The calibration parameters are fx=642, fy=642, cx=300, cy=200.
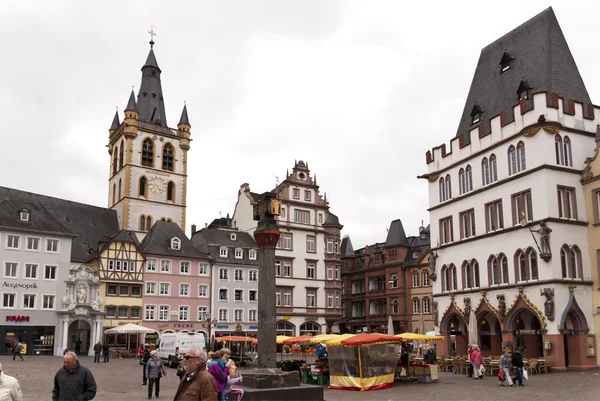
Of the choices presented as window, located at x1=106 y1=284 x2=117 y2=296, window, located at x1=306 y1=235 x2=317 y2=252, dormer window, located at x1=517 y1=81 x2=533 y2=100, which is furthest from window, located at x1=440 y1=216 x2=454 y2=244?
window, located at x1=106 y1=284 x2=117 y2=296

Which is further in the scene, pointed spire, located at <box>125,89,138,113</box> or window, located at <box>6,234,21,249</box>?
pointed spire, located at <box>125,89,138,113</box>

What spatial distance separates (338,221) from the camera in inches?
2788

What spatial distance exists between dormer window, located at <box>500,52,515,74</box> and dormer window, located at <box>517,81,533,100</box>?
10.5 ft

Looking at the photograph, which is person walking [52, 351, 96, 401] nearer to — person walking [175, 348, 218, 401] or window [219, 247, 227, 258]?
person walking [175, 348, 218, 401]

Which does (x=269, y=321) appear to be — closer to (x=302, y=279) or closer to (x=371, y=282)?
(x=302, y=279)

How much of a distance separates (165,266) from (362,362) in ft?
126

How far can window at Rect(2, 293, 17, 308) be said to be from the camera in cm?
4994

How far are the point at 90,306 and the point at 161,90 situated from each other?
36.9 meters

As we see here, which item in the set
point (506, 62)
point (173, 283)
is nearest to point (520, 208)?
point (506, 62)

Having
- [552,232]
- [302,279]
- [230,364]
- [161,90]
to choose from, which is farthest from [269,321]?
[161,90]

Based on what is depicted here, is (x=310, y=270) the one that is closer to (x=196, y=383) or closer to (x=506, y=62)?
(x=506, y=62)

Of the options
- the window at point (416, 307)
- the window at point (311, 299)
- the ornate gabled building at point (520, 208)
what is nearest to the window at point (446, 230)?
the ornate gabled building at point (520, 208)

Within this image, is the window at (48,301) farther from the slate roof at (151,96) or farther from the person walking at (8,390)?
the person walking at (8,390)

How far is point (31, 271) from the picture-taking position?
5169 cm
